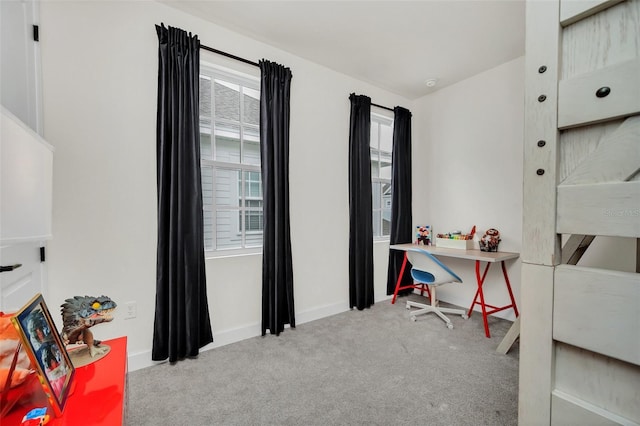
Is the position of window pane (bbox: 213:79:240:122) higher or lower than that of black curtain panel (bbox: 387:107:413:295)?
higher

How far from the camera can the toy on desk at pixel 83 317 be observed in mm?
995

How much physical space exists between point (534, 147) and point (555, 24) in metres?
0.32

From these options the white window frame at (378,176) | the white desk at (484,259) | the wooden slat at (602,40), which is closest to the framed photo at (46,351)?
the wooden slat at (602,40)

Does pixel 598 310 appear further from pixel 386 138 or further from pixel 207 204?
pixel 386 138

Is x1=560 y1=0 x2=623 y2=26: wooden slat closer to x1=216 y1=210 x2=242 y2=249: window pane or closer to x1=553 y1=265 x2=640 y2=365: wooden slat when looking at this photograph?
x1=553 y1=265 x2=640 y2=365: wooden slat

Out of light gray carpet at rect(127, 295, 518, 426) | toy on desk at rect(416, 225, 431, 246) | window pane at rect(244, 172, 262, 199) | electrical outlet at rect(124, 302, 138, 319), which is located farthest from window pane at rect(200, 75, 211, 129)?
toy on desk at rect(416, 225, 431, 246)

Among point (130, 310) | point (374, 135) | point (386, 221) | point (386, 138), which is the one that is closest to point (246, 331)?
point (130, 310)

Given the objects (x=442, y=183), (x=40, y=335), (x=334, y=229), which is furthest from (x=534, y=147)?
(x=442, y=183)

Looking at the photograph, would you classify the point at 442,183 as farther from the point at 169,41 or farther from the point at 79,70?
the point at 79,70

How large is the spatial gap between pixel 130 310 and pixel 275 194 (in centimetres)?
137

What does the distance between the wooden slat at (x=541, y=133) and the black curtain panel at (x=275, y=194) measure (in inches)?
75.1

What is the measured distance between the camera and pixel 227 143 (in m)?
2.43

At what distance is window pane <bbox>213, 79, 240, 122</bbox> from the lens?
236 centimetres

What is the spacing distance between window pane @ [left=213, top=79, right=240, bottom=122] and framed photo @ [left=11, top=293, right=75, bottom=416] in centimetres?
194
